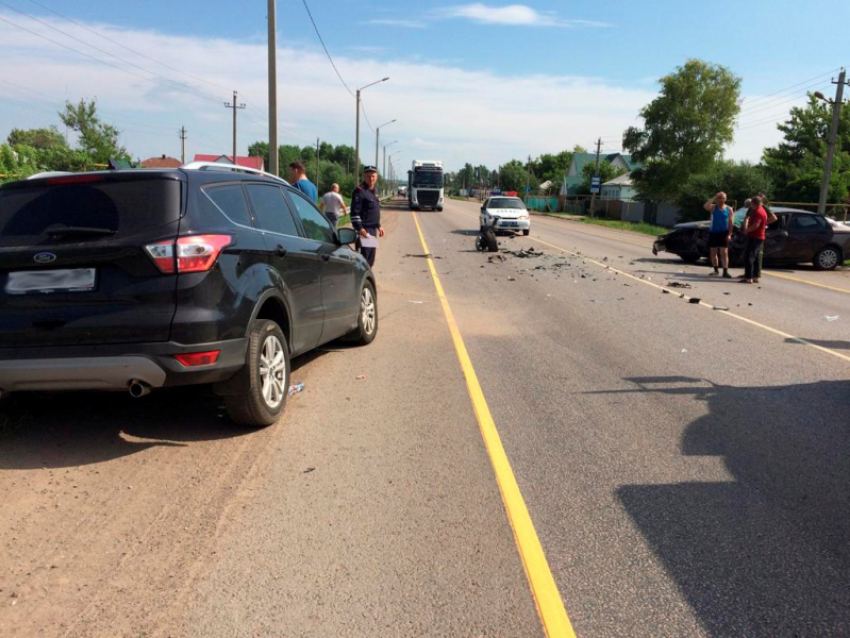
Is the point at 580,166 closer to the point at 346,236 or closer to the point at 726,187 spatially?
the point at 726,187

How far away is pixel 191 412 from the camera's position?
5676 mm

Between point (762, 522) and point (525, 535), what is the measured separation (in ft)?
4.42

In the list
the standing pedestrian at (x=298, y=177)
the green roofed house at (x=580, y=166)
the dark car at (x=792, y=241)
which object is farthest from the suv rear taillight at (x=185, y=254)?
the green roofed house at (x=580, y=166)

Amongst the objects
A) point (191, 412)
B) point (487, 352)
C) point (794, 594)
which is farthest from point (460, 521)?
point (487, 352)

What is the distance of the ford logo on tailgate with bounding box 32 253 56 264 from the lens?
4383 mm

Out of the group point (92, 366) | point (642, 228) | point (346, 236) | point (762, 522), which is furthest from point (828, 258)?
point (642, 228)

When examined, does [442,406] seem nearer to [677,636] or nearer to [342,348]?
[342,348]

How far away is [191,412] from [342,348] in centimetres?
269

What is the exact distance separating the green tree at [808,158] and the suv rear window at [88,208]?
156 feet

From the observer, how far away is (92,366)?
431 cm

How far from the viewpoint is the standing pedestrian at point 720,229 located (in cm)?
1617

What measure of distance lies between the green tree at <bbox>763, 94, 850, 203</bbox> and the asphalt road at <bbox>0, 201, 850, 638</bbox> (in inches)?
1762

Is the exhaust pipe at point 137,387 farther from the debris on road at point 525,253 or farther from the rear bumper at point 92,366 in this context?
the debris on road at point 525,253

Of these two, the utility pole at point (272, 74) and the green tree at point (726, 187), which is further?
the green tree at point (726, 187)
